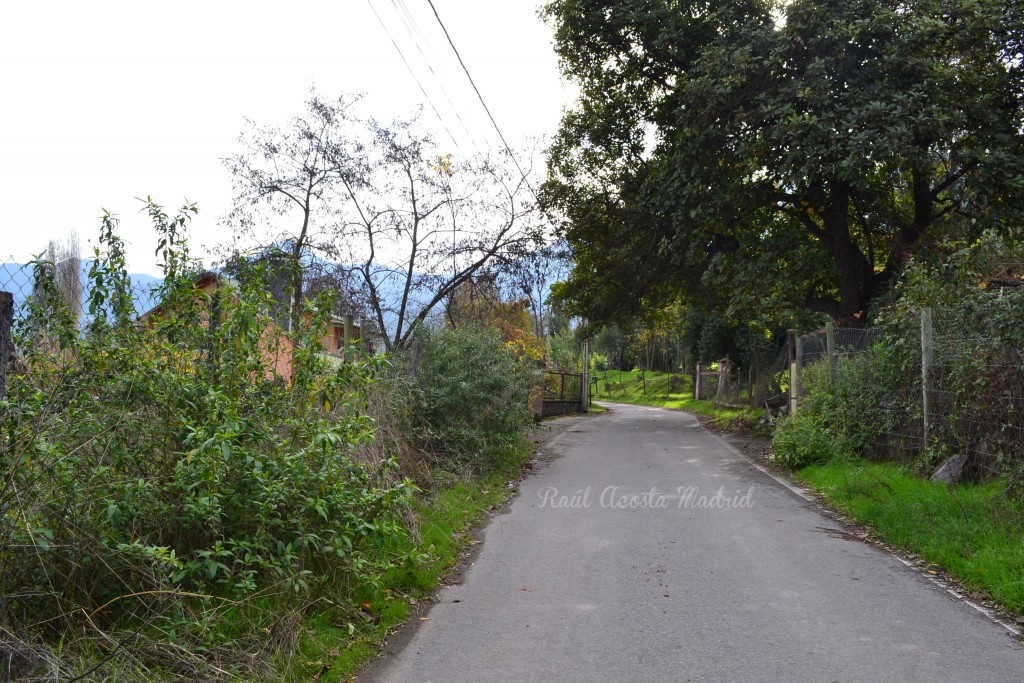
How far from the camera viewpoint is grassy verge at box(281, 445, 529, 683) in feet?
15.1

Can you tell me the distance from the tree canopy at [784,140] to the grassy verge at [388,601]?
33.4 feet

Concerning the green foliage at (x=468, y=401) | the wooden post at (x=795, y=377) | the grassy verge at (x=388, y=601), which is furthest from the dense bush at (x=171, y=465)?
the wooden post at (x=795, y=377)

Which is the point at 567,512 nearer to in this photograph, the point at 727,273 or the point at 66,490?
the point at 66,490

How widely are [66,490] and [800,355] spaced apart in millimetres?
16176

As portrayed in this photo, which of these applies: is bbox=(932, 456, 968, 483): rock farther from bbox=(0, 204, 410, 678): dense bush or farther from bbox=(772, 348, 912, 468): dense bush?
bbox=(0, 204, 410, 678): dense bush

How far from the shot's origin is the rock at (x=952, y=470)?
895cm

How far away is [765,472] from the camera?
13023 millimetres

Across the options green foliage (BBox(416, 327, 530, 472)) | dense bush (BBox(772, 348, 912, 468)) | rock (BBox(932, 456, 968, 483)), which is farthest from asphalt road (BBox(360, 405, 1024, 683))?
dense bush (BBox(772, 348, 912, 468))

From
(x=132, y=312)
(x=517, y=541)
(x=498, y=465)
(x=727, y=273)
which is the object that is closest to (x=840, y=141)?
(x=727, y=273)

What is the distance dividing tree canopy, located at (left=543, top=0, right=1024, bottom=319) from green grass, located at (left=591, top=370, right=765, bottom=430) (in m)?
5.40

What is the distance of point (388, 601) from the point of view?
5824 mm

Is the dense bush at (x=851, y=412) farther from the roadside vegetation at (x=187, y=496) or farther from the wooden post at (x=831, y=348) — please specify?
the roadside vegetation at (x=187, y=496)

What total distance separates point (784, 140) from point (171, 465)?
1387 cm

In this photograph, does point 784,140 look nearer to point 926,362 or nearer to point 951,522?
point 926,362
